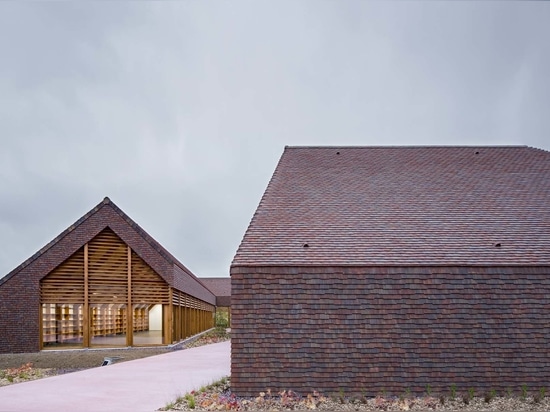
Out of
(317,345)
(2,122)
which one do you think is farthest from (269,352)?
(2,122)

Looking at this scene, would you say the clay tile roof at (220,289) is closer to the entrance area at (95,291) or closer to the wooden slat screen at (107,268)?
the entrance area at (95,291)

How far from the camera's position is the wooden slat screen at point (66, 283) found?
67.1ft

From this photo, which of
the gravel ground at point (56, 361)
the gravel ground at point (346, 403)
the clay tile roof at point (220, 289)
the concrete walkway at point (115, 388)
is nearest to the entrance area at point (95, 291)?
the gravel ground at point (56, 361)

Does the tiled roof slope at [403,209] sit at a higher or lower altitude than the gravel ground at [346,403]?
higher

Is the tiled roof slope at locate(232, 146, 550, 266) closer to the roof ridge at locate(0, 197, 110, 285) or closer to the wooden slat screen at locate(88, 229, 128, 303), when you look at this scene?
the roof ridge at locate(0, 197, 110, 285)

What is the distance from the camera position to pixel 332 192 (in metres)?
13.4

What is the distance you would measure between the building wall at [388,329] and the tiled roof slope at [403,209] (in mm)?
344

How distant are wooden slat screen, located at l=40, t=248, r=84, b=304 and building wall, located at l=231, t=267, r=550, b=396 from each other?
12.4 m

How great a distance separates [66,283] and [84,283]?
63cm

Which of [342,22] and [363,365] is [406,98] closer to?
[342,22]

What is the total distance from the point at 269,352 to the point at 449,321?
10.4 feet

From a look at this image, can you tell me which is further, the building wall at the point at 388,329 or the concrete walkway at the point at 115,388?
the building wall at the point at 388,329

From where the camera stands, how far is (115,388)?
10.7m

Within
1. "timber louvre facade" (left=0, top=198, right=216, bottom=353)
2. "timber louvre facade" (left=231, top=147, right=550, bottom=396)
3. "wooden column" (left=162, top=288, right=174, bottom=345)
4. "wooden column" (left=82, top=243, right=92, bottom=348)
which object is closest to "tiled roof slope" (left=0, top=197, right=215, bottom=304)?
"timber louvre facade" (left=0, top=198, right=216, bottom=353)
